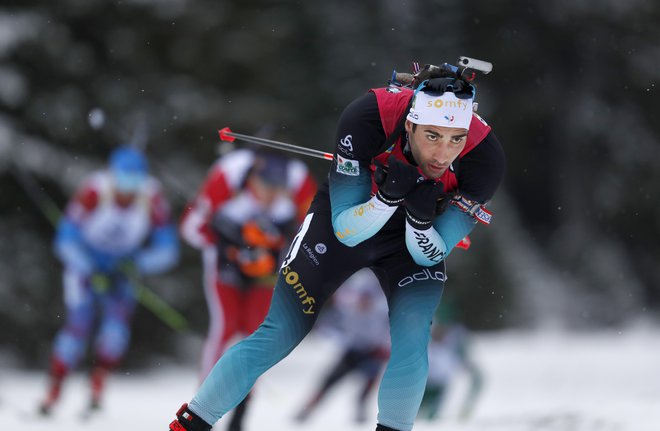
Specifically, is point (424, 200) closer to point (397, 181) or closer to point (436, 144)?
point (397, 181)

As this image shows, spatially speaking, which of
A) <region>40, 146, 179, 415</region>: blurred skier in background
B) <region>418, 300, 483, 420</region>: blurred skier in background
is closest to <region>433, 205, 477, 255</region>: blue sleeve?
<region>40, 146, 179, 415</region>: blurred skier in background

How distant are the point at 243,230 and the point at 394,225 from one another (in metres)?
2.65

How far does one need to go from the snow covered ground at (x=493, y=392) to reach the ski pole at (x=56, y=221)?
2.40ft

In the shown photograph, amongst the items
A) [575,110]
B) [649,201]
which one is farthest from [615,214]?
[575,110]

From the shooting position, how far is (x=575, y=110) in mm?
21469

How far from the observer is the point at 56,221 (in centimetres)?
1262

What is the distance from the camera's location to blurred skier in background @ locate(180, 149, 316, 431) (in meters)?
6.70

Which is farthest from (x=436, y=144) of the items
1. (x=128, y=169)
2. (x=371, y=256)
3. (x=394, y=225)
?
(x=128, y=169)

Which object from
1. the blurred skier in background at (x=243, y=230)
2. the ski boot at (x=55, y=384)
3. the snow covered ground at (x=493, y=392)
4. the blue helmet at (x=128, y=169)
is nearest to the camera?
the blurred skier in background at (x=243, y=230)

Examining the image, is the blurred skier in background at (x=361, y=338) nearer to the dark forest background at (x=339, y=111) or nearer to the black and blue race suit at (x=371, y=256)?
the dark forest background at (x=339, y=111)

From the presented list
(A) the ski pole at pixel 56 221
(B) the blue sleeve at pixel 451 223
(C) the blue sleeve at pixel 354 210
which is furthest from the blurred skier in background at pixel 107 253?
(B) the blue sleeve at pixel 451 223

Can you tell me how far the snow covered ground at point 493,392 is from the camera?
7086 mm

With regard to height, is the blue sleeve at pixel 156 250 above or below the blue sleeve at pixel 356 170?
above

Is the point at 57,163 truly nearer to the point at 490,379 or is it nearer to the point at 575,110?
the point at 490,379
